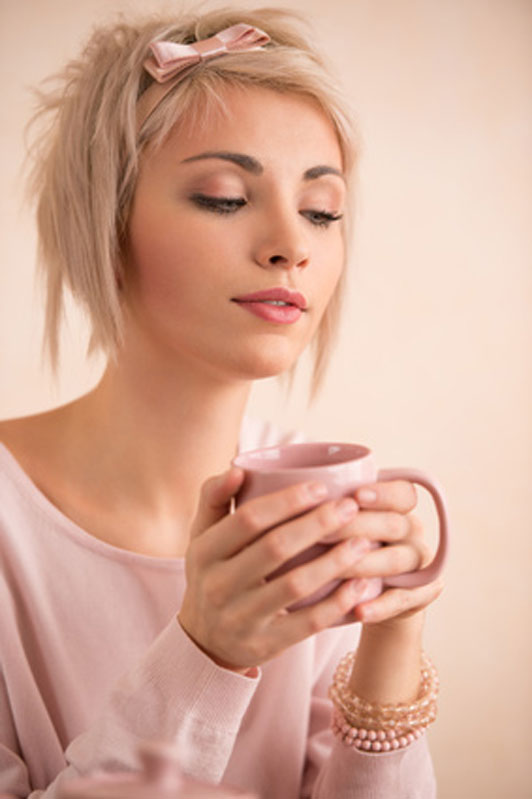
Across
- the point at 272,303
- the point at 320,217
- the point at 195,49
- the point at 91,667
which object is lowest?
the point at 91,667

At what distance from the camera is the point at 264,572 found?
0.67 meters

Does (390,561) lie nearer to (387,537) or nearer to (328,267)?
(387,537)

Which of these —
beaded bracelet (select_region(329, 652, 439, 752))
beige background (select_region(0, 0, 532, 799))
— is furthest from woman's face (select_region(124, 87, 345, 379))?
beige background (select_region(0, 0, 532, 799))

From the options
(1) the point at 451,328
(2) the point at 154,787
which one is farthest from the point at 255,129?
(1) the point at 451,328

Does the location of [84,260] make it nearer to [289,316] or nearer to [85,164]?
[85,164]

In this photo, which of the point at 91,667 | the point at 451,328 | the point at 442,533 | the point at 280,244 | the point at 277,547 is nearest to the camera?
the point at 277,547

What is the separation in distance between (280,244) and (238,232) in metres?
0.05

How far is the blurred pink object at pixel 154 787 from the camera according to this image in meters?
0.42

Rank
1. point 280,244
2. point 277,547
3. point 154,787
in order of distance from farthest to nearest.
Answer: point 280,244 → point 277,547 → point 154,787

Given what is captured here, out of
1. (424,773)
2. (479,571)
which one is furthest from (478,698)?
(424,773)

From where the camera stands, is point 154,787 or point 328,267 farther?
point 328,267

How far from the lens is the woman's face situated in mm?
919

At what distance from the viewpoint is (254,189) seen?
932 mm

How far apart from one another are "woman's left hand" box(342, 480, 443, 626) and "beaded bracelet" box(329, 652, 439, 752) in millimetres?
195
